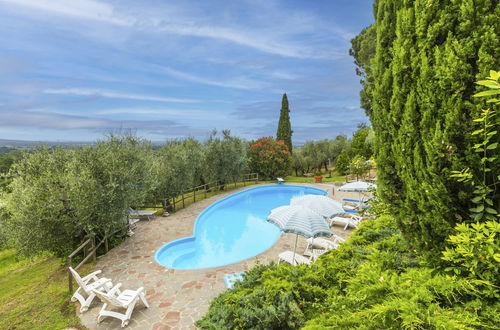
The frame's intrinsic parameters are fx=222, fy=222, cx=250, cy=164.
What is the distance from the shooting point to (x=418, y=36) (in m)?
2.28

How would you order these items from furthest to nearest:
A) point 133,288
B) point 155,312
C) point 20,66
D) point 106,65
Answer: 1. point 106,65
2. point 20,66
3. point 133,288
4. point 155,312

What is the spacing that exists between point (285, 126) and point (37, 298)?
96.8 feet

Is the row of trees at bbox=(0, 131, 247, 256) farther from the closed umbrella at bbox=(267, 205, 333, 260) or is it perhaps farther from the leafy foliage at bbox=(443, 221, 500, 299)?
the leafy foliage at bbox=(443, 221, 500, 299)

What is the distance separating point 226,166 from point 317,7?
1420cm

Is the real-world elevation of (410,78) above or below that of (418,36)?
below

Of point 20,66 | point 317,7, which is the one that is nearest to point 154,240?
point 317,7

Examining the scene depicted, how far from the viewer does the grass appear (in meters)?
5.64

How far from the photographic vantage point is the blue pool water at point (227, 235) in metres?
10.1

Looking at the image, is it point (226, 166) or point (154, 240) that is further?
point (226, 166)

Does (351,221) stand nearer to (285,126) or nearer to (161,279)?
(161,279)

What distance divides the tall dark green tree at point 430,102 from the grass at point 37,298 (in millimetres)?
7480

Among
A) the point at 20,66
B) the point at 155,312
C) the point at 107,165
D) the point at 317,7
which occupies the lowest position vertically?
the point at 155,312

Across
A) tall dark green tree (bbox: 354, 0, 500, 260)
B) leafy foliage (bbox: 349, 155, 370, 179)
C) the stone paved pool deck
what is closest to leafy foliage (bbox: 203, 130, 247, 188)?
the stone paved pool deck

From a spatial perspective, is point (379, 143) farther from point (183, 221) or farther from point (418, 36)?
point (183, 221)
